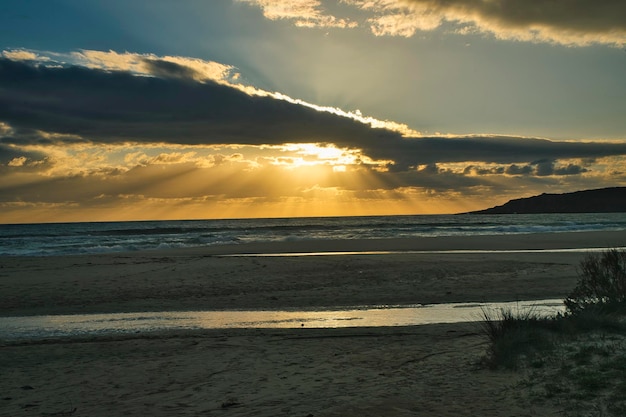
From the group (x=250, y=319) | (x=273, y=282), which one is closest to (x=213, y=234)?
(x=273, y=282)

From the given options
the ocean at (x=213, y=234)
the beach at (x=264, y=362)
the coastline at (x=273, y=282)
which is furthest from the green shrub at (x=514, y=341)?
the ocean at (x=213, y=234)

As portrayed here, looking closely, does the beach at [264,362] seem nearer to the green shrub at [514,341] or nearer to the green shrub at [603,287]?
the green shrub at [514,341]

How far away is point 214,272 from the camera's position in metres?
23.1

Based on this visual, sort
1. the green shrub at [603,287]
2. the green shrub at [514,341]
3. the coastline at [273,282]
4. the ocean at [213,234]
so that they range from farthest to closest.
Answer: the ocean at [213,234]
the coastline at [273,282]
the green shrub at [603,287]
the green shrub at [514,341]

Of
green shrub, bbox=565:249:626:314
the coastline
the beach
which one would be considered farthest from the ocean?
green shrub, bbox=565:249:626:314

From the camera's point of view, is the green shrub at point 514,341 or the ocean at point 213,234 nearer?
the green shrub at point 514,341

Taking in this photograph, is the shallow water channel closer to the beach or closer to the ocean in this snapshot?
the beach

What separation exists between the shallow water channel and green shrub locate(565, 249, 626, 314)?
1262 mm

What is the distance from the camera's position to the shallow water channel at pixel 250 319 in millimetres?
12273

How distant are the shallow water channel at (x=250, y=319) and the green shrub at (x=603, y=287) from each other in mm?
1262

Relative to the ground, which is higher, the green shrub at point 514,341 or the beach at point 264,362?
the green shrub at point 514,341

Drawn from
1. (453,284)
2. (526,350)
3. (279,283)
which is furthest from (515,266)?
(526,350)

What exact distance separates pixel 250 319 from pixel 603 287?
313 inches

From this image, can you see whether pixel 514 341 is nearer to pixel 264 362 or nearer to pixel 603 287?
pixel 603 287
